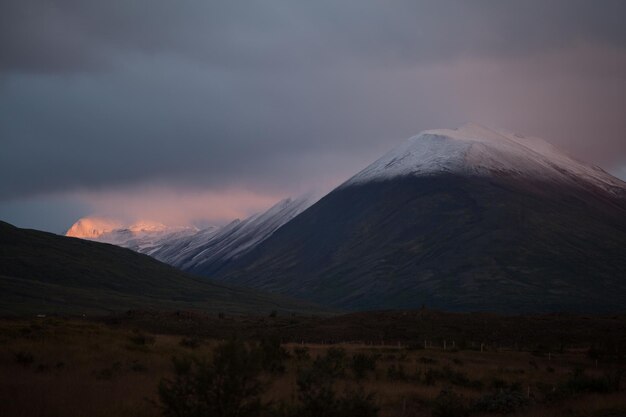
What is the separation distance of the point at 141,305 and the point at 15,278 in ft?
99.7

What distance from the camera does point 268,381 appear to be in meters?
17.3

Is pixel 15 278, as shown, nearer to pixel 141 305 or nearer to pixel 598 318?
pixel 141 305

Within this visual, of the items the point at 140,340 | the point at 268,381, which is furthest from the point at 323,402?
the point at 140,340

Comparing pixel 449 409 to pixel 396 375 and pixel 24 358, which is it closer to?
pixel 396 375

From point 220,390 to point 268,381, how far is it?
53.0 inches

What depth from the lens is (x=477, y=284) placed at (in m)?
187

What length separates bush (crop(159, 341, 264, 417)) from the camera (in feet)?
53.1

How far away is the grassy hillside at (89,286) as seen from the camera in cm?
12988

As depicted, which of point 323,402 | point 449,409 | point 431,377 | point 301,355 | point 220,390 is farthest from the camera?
point 301,355

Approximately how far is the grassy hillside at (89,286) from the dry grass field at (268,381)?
88029mm

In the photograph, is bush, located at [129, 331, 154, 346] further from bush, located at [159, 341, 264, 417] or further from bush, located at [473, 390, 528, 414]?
bush, located at [159, 341, 264, 417]

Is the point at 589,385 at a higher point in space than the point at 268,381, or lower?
lower

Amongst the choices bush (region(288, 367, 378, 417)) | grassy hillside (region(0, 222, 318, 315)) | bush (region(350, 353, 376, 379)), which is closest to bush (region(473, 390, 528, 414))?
bush (region(288, 367, 378, 417))

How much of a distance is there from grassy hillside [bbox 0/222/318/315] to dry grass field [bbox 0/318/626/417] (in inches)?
3466
